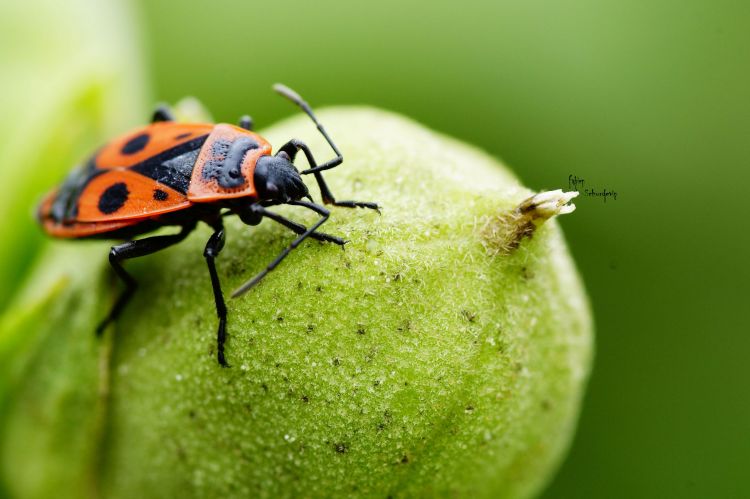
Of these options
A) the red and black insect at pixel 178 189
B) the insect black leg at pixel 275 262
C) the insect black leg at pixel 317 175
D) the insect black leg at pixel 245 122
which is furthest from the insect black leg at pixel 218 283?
the insect black leg at pixel 245 122

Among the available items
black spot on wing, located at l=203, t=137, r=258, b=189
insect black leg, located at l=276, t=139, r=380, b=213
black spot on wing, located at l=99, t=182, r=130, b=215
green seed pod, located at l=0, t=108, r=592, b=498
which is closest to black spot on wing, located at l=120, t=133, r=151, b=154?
black spot on wing, located at l=99, t=182, r=130, b=215

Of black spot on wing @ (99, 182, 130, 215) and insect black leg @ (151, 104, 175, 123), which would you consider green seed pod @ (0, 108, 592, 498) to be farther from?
insect black leg @ (151, 104, 175, 123)

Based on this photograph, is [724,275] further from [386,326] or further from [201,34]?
[201,34]

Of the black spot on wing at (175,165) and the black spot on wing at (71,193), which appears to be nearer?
the black spot on wing at (175,165)

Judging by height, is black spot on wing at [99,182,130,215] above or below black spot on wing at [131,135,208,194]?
below

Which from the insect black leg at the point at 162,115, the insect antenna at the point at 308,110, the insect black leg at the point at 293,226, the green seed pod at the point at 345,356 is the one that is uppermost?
the insect antenna at the point at 308,110

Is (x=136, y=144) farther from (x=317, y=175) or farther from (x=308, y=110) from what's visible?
(x=317, y=175)

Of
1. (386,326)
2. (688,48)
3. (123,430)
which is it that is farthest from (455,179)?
(688,48)

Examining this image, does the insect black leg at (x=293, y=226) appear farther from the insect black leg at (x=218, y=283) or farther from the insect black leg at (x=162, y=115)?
the insect black leg at (x=162, y=115)
